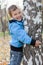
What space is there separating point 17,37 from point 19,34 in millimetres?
85

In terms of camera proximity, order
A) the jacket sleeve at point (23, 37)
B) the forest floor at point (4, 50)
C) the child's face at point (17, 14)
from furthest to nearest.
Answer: the forest floor at point (4, 50) → the child's face at point (17, 14) → the jacket sleeve at point (23, 37)

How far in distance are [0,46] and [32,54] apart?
7.20 ft

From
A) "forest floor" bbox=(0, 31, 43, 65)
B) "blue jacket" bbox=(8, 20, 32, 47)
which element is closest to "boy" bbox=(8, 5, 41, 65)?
"blue jacket" bbox=(8, 20, 32, 47)

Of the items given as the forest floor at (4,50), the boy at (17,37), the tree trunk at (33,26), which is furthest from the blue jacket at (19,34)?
the forest floor at (4,50)

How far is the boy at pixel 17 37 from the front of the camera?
4777mm

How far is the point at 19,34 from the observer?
479 centimetres

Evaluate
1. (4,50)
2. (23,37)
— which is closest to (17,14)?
(23,37)

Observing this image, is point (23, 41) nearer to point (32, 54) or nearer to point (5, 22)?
point (32, 54)

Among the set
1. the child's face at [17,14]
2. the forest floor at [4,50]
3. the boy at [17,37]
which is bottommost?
the forest floor at [4,50]

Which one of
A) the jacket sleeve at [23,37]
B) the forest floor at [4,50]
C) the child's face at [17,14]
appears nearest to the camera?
the jacket sleeve at [23,37]

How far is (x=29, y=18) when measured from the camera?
491cm

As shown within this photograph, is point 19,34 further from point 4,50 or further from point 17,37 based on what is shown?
point 4,50

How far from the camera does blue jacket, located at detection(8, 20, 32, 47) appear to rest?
15.6 ft

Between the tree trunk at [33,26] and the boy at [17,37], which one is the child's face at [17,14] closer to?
the boy at [17,37]
